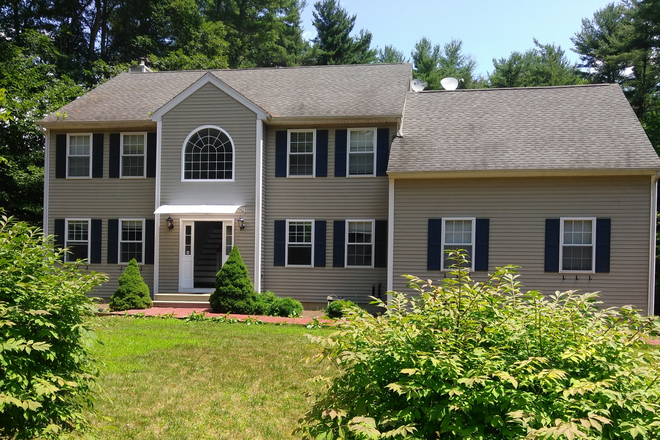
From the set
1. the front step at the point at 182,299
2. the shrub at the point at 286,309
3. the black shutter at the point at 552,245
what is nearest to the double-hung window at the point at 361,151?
the shrub at the point at 286,309

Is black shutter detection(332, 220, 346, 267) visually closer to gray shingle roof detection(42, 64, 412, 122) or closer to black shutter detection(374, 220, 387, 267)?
black shutter detection(374, 220, 387, 267)

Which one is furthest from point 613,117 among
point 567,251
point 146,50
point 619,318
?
point 146,50

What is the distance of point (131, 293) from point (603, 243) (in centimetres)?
1191

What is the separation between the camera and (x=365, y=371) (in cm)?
315

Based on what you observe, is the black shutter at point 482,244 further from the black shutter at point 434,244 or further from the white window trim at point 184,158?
the white window trim at point 184,158

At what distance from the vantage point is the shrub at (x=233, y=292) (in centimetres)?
1361

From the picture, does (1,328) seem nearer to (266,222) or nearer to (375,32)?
(266,222)

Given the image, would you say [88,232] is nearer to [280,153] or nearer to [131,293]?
[131,293]

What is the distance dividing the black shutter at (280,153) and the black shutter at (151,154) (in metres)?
3.69

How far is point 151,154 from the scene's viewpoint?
16297mm

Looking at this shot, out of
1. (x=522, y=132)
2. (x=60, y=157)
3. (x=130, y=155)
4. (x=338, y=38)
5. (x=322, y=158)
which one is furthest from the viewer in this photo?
(x=338, y=38)

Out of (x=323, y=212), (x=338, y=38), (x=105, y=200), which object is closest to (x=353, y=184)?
(x=323, y=212)

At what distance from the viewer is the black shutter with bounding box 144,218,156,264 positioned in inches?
627

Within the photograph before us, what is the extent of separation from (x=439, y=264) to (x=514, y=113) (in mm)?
5335
